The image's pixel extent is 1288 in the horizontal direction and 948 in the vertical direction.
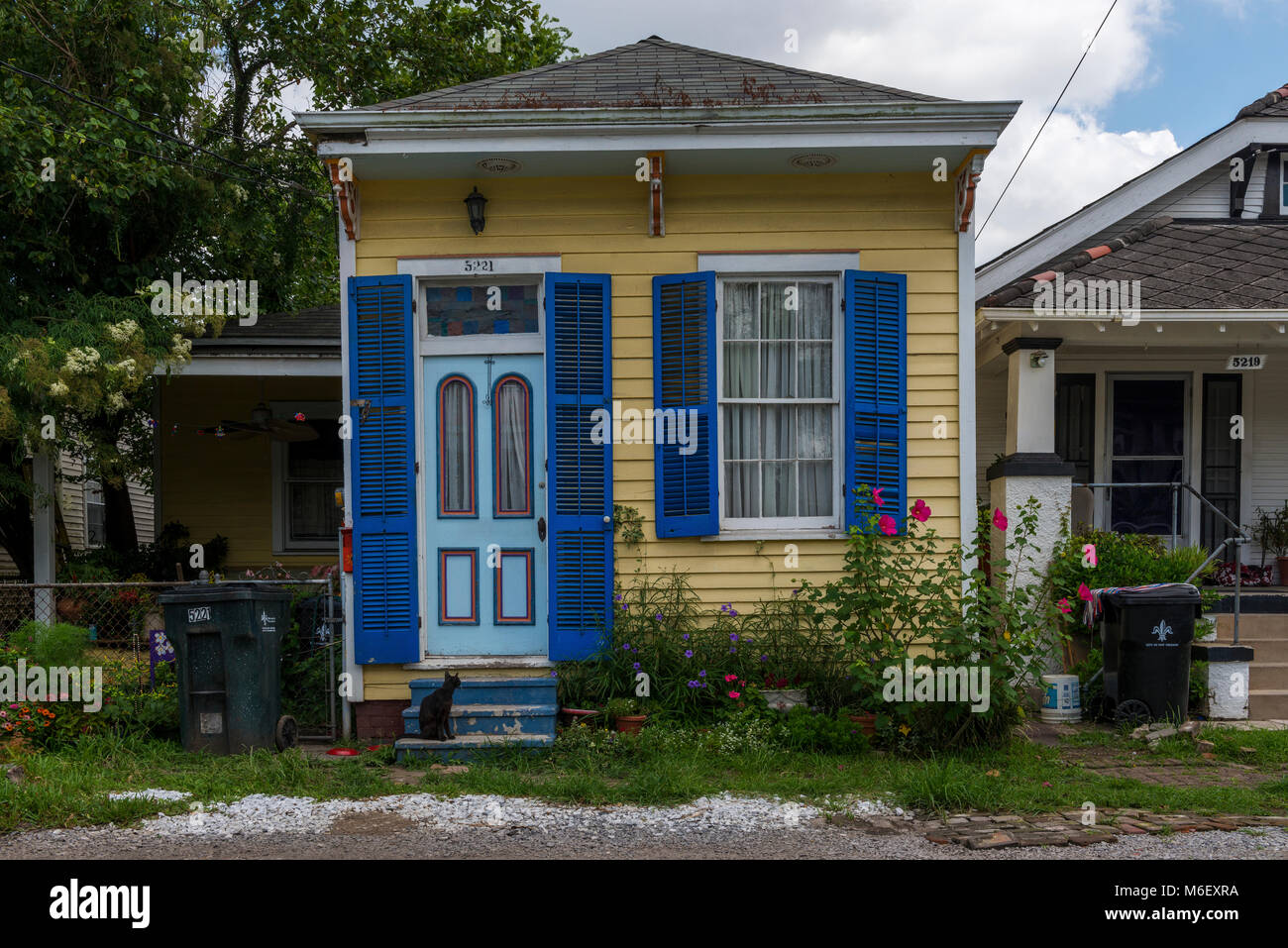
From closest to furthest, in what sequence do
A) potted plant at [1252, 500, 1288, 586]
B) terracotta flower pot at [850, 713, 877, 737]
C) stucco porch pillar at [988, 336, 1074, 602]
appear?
terracotta flower pot at [850, 713, 877, 737] → stucco porch pillar at [988, 336, 1074, 602] → potted plant at [1252, 500, 1288, 586]

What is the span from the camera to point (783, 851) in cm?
457

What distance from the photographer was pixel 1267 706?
724 cm

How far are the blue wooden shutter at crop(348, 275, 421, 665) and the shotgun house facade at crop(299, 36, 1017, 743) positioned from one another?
15 millimetres

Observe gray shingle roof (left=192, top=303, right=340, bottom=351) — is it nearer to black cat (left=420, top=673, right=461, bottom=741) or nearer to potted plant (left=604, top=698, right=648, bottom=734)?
black cat (left=420, top=673, right=461, bottom=741)

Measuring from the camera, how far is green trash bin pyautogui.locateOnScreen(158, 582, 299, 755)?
6.15 meters

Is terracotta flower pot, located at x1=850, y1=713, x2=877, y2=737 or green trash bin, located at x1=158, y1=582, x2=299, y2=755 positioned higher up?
green trash bin, located at x1=158, y1=582, x2=299, y2=755

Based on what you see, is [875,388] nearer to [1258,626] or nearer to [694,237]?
[694,237]

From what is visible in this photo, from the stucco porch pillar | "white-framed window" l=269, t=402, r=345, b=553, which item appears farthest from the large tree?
the stucco porch pillar

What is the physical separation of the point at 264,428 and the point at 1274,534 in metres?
9.89

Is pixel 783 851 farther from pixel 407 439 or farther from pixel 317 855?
pixel 407 439

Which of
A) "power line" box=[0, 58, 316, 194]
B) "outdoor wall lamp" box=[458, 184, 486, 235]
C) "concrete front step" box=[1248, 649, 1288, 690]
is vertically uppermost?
"power line" box=[0, 58, 316, 194]

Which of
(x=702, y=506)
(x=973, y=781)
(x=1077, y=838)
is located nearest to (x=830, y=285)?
(x=702, y=506)

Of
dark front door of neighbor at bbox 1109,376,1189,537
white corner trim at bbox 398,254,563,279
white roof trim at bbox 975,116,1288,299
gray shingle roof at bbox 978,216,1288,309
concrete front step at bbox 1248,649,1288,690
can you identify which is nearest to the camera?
white corner trim at bbox 398,254,563,279

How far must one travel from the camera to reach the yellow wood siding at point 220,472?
10.9m
